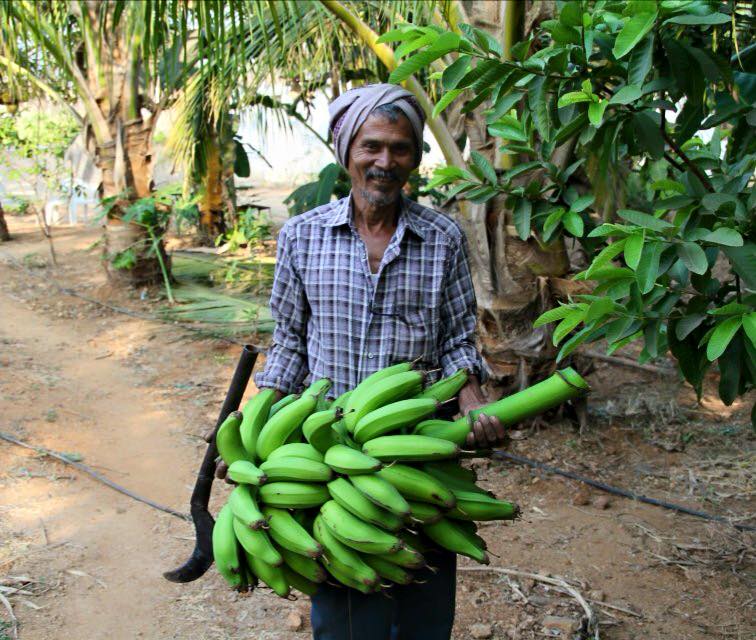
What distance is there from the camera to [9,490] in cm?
466

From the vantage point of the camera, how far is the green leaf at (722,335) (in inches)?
89.7

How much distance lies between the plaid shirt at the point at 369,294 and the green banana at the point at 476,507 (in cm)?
50

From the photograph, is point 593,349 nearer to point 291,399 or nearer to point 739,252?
point 739,252

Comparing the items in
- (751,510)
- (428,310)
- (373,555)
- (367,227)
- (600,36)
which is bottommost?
(751,510)

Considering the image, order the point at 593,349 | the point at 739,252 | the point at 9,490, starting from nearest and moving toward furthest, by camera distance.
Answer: the point at 739,252
the point at 9,490
the point at 593,349

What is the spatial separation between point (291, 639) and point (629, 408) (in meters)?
3.13

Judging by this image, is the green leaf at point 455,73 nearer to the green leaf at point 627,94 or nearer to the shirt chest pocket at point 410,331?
the green leaf at point 627,94

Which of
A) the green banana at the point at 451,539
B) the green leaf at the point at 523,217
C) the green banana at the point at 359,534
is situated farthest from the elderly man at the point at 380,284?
the green leaf at the point at 523,217

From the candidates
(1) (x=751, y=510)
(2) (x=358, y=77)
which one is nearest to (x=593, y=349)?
(1) (x=751, y=510)

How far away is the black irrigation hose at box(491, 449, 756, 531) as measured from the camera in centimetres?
434

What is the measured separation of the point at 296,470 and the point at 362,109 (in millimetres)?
995

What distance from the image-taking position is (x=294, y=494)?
1906 mm

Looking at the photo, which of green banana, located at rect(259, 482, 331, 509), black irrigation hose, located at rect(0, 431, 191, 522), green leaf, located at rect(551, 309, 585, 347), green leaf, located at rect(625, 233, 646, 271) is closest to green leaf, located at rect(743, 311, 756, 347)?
green leaf, located at rect(625, 233, 646, 271)

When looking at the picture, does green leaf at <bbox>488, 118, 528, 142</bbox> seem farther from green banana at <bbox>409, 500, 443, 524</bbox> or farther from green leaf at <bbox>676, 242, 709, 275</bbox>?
green banana at <bbox>409, 500, 443, 524</bbox>
